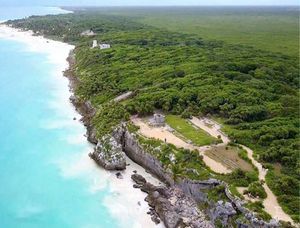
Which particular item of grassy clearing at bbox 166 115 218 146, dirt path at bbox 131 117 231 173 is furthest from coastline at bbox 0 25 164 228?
grassy clearing at bbox 166 115 218 146

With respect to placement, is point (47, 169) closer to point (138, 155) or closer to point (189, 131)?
point (138, 155)

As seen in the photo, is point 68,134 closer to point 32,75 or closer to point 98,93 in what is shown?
point 98,93

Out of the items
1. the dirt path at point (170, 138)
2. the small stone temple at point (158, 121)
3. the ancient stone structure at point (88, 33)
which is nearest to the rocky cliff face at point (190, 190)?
the dirt path at point (170, 138)

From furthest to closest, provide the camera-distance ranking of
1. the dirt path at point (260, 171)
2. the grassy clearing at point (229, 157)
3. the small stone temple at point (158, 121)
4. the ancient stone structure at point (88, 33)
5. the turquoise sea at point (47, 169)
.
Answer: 1. the ancient stone structure at point (88, 33)
2. the small stone temple at point (158, 121)
3. the grassy clearing at point (229, 157)
4. the turquoise sea at point (47, 169)
5. the dirt path at point (260, 171)

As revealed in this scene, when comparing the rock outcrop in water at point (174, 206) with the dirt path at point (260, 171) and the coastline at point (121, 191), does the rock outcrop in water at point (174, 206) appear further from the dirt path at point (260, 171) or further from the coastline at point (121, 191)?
the dirt path at point (260, 171)

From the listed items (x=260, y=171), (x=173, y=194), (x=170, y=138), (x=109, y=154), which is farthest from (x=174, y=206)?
(x=109, y=154)

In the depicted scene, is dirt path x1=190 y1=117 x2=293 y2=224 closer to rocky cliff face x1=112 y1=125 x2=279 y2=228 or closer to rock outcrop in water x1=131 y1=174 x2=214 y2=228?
rocky cliff face x1=112 y1=125 x2=279 y2=228

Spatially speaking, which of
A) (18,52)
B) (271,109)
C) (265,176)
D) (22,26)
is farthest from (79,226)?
(22,26)
